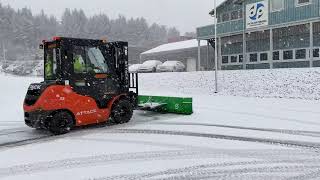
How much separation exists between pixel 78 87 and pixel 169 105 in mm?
4631

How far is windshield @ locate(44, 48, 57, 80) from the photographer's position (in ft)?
39.8

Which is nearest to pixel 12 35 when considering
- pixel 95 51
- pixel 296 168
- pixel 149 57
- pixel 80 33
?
pixel 80 33

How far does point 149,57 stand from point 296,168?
157 ft

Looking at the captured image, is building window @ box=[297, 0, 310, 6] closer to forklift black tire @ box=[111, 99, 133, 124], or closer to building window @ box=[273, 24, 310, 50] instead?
building window @ box=[273, 24, 310, 50]

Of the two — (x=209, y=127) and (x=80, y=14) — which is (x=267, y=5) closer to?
(x=209, y=127)

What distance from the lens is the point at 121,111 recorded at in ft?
44.3

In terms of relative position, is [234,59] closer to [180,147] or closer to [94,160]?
[180,147]

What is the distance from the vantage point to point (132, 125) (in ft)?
43.4

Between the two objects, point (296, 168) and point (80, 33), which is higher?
point (80, 33)

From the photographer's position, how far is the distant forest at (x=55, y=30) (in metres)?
99.4

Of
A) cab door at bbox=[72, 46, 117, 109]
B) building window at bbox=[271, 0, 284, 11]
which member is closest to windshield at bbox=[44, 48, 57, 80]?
cab door at bbox=[72, 46, 117, 109]

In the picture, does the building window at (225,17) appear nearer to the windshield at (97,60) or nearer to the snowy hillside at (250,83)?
the snowy hillside at (250,83)

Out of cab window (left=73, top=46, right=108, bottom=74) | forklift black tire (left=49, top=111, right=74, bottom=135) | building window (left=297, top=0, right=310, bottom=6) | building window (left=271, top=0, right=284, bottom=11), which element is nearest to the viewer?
forklift black tire (left=49, top=111, right=74, bottom=135)

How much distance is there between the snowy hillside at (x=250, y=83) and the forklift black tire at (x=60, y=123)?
13.9 meters
